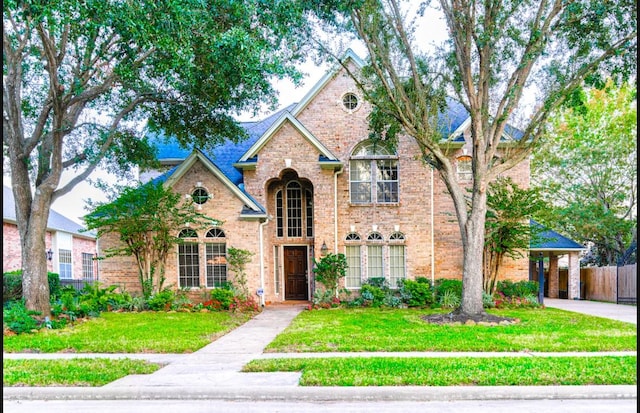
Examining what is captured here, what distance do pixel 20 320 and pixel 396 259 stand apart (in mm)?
12388

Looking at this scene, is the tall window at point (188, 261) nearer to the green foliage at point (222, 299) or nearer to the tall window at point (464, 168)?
the green foliage at point (222, 299)

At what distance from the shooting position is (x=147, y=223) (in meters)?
16.0

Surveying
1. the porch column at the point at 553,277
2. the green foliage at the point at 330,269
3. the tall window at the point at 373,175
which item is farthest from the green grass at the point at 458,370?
the porch column at the point at 553,277

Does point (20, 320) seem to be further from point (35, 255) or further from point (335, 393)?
point (335, 393)

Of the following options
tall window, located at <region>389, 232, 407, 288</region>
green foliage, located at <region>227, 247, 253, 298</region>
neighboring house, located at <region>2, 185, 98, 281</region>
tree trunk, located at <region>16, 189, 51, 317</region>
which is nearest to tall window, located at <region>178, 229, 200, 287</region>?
green foliage, located at <region>227, 247, 253, 298</region>

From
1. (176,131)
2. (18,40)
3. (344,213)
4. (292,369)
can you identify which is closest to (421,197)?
(344,213)

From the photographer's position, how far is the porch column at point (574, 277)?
21.9m

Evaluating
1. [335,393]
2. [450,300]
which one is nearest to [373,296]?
[450,300]

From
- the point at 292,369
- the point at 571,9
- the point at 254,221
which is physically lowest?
the point at 292,369

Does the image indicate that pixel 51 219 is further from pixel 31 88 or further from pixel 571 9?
pixel 571 9

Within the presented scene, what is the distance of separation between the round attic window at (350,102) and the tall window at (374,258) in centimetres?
Result: 501

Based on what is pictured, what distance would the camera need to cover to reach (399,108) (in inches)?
501

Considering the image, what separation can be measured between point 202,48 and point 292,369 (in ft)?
26.3

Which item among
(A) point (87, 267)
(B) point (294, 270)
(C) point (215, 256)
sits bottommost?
(A) point (87, 267)
